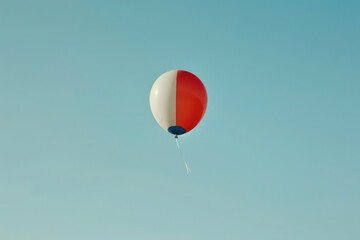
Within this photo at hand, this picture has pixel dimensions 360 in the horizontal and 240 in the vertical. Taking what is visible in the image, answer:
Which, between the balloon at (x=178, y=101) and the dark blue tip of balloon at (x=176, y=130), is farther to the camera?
the dark blue tip of balloon at (x=176, y=130)

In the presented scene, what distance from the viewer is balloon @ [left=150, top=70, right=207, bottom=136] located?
22.4 metres

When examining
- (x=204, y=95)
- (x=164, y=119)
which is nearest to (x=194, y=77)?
(x=204, y=95)

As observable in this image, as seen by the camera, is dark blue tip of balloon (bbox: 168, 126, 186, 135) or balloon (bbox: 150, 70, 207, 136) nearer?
balloon (bbox: 150, 70, 207, 136)

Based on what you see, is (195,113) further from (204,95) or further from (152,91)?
(152,91)

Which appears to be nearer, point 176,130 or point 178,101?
point 178,101

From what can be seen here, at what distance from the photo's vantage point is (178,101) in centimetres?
2231

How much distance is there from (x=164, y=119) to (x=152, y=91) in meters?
1.79

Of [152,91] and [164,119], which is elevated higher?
[152,91]

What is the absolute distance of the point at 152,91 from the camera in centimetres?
2350

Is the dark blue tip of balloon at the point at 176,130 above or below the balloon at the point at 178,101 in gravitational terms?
below

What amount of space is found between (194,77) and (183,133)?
3069 mm

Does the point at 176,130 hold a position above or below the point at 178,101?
below

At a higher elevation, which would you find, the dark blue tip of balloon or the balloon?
the balloon

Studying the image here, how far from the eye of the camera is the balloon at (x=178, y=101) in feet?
73.5
